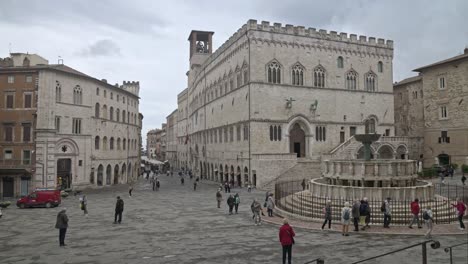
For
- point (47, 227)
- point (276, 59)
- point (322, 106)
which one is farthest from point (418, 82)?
point (47, 227)

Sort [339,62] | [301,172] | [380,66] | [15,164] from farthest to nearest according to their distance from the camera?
[380,66] < [339,62] < [301,172] < [15,164]

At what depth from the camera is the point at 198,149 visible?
220 feet

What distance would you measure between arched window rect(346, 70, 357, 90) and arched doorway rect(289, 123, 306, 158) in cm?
862

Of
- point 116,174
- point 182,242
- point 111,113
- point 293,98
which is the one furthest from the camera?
point 116,174

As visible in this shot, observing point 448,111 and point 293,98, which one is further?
point 448,111

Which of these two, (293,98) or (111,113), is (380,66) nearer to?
(293,98)

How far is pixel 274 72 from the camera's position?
1734 inches

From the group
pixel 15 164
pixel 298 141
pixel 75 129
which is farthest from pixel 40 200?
pixel 298 141

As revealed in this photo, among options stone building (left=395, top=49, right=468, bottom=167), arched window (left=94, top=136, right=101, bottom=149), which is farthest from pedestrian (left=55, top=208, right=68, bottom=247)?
stone building (left=395, top=49, right=468, bottom=167)

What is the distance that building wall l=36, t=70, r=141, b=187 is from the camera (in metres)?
38.1

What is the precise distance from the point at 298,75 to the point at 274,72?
316 centimetres

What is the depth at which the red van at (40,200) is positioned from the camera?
28516mm

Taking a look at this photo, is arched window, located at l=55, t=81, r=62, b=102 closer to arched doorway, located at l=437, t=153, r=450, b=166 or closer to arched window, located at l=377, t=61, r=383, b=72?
arched window, located at l=377, t=61, r=383, b=72

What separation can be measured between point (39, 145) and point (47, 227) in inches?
809
